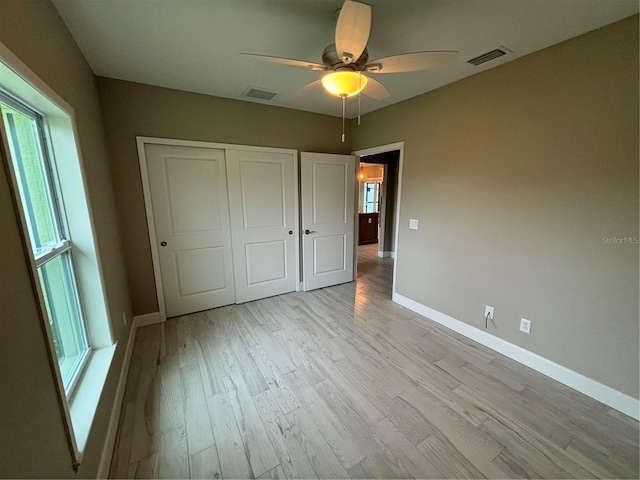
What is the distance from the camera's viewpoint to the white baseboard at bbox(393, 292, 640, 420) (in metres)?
1.73

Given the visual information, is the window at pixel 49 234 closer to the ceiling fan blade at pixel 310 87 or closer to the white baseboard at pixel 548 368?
the ceiling fan blade at pixel 310 87

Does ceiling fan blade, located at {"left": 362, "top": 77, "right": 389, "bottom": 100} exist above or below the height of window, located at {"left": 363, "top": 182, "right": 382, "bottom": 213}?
above

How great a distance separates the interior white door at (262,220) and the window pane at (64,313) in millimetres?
1679

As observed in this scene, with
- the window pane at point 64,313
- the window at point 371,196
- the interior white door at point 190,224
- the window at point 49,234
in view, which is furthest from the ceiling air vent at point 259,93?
the window at point 371,196

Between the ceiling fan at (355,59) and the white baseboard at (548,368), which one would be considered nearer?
the ceiling fan at (355,59)

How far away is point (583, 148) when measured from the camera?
1777 mm

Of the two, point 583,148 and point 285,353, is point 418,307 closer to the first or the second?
point 285,353

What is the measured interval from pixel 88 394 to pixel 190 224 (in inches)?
73.7

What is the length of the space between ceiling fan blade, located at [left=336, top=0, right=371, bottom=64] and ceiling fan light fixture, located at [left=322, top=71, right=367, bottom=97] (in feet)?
0.46

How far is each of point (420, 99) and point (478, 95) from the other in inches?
24.9

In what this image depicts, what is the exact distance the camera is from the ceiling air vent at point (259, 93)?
8.89ft

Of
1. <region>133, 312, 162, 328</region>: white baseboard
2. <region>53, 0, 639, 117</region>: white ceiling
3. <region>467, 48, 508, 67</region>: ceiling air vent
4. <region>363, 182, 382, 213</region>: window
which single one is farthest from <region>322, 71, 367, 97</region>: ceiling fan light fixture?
<region>363, 182, 382, 213</region>: window

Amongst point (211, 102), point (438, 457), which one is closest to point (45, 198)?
point (211, 102)

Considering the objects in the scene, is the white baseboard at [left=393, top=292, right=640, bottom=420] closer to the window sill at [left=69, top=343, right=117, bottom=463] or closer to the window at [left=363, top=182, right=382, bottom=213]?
the window sill at [left=69, top=343, right=117, bottom=463]
